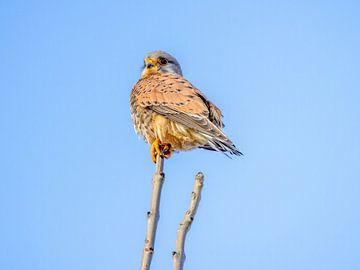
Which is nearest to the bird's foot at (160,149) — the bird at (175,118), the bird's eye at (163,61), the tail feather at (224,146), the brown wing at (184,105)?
the bird at (175,118)

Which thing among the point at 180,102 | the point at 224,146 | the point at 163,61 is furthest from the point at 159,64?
the point at 224,146

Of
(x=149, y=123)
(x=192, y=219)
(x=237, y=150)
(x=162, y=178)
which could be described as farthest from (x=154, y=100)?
(x=192, y=219)

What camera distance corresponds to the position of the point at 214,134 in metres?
4.39

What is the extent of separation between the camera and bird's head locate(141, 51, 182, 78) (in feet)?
19.2

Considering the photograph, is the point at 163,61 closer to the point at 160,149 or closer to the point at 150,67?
the point at 150,67

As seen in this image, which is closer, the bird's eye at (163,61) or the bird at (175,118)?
the bird at (175,118)

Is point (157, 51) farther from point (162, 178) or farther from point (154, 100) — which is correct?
point (162, 178)

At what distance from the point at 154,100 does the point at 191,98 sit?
290 mm

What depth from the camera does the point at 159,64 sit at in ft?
19.4

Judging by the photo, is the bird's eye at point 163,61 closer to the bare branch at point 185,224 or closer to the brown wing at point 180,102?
the brown wing at point 180,102

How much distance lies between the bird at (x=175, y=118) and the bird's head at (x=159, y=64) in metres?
0.55

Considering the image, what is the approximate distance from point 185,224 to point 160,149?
93.5 inches

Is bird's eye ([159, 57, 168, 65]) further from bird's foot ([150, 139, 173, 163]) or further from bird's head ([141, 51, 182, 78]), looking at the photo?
bird's foot ([150, 139, 173, 163])

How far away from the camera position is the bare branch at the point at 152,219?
7.43 feet
